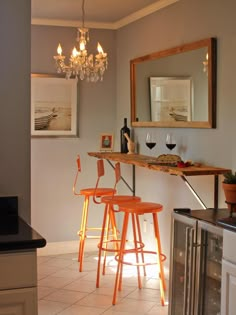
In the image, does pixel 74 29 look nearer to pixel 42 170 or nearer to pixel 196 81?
pixel 42 170

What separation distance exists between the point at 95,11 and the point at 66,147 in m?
1.47

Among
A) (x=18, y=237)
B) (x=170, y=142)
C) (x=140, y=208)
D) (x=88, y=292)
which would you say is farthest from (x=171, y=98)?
(x=18, y=237)

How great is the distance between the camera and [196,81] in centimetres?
420

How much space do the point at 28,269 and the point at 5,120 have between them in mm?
850

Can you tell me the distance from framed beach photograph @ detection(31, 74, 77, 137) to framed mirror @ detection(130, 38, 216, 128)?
719 millimetres

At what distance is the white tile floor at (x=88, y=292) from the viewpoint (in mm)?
3980

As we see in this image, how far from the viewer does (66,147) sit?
5.69 metres

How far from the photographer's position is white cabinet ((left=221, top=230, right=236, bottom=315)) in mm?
2697

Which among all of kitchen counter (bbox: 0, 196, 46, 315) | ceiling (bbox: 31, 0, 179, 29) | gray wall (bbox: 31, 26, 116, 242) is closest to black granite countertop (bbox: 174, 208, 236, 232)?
kitchen counter (bbox: 0, 196, 46, 315)

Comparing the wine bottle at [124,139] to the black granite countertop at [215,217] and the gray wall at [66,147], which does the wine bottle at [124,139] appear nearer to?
the gray wall at [66,147]

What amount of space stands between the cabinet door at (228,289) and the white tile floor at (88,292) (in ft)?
3.96

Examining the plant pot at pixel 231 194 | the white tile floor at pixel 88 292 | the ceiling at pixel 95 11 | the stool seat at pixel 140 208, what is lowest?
the white tile floor at pixel 88 292

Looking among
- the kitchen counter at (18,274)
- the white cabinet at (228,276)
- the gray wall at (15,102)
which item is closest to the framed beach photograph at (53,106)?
the gray wall at (15,102)

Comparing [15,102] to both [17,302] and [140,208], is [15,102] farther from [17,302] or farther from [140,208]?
[140,208]
